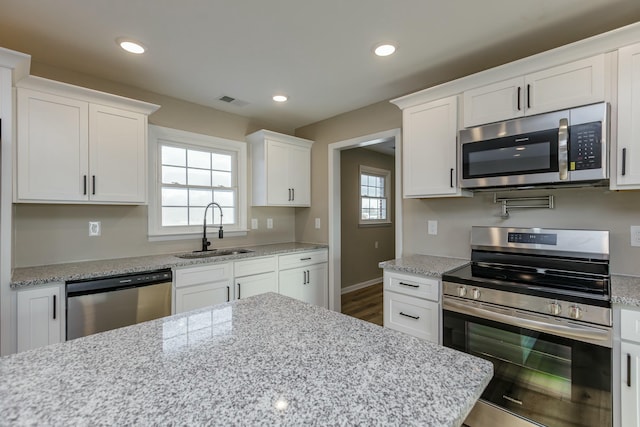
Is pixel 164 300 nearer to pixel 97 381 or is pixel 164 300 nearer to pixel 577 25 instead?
pixel 97 381

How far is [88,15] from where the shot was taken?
1.80 m

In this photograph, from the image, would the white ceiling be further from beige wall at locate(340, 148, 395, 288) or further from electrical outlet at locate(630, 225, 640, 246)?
beige wall at locate(340, 148, 395, 288)

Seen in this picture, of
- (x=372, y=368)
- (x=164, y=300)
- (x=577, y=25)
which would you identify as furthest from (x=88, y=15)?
(x=577, y=25)

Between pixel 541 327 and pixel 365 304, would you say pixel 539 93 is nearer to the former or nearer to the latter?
pixel 541 327

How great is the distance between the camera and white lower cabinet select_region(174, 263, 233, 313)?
2551 millimetres

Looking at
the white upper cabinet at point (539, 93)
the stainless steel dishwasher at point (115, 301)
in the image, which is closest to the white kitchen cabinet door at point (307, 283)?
the stainless steel dishwasher at point (115, 301)

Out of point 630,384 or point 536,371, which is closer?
point 630,384

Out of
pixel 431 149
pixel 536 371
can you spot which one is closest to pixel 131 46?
pixel 431 149

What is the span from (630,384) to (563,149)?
1.26 m

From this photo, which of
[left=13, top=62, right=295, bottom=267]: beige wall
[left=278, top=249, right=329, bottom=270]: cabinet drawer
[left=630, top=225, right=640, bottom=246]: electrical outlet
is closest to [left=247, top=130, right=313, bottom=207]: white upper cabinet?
[left=13, top=62, right=295, bottom=267]: beige wall

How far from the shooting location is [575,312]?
157 cm

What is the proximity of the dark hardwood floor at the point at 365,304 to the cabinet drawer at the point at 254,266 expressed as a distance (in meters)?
1.35

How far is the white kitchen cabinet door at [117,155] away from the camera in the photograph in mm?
2373

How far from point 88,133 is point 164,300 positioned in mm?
1415
